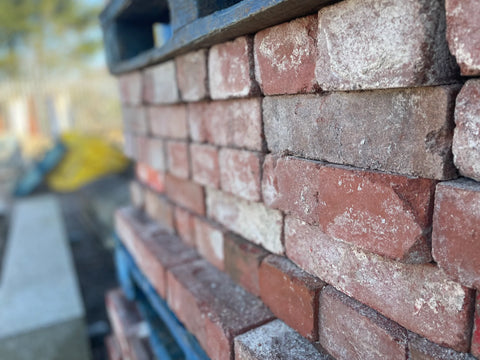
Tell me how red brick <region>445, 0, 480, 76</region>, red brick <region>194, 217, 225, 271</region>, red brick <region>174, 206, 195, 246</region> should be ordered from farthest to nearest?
red brick <region>174, 206, 195, 246</region> → red brick <region>194, 217, 225, 271</region> → red brick <region>445, 0, 480, 76</region>

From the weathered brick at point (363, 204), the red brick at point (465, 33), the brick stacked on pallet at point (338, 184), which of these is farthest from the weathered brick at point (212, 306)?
the red brick at point (465, 33)

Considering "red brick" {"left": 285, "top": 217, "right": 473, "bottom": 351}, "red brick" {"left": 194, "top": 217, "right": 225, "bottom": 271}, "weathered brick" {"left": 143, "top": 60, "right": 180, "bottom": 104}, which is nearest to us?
"red brick" {"left": 285, "top": 217, "right": 473, "bottom": 351}

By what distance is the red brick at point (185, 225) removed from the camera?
1801 millimetres

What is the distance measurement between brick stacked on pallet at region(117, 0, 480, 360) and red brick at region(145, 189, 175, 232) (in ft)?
1.25

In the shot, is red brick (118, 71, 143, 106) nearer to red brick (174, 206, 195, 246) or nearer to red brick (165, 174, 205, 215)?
red brick (165, 174, 205, 215)

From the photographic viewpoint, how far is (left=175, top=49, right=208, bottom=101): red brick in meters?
1.43

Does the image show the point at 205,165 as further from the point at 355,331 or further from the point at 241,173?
the point at 355,331

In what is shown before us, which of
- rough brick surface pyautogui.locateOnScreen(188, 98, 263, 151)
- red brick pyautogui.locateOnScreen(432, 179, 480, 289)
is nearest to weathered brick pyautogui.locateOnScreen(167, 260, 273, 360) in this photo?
rough brick surface pyautogui.locateOnScreen(188, 98, 263, 151)

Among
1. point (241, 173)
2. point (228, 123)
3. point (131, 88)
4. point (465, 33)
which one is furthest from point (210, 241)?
point (465, 33)

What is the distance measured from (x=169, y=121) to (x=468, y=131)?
4.48 feet

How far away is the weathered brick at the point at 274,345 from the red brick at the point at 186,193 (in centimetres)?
64

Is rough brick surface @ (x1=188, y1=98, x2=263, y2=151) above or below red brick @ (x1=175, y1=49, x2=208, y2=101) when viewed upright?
below

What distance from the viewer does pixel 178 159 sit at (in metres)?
1.80

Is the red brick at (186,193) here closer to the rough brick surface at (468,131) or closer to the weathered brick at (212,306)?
the weathered brick at (212,306)
